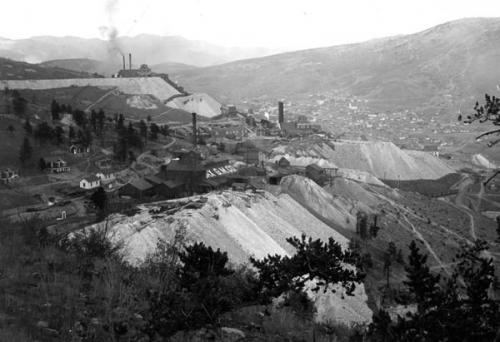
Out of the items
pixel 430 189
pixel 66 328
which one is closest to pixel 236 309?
pixel 66 328

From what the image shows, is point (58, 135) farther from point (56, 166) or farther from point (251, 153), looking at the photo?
point (251, 153)

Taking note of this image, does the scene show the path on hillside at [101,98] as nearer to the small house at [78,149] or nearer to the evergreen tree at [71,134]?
the evergreen tree at [71,134]

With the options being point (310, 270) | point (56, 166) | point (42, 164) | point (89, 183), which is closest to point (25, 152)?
point (42, 164)

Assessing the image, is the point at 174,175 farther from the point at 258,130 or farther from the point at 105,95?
the point at 105,95

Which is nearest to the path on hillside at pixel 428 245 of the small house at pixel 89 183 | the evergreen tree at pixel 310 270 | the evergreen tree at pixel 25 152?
the evergreen tree at pixel 310 270

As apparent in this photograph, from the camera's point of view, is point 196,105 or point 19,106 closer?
point 19,106

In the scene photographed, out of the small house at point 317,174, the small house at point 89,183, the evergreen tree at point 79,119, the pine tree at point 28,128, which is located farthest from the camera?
the evergreen tree at point 79,119
